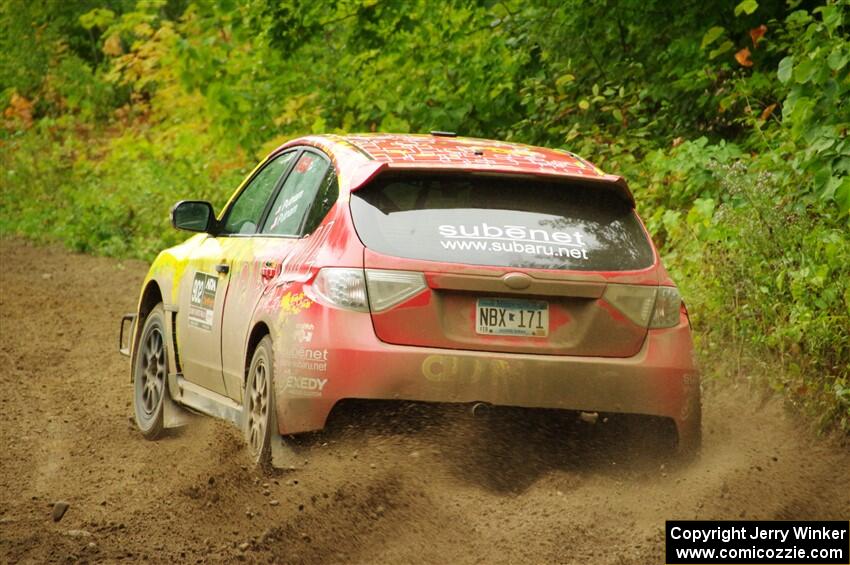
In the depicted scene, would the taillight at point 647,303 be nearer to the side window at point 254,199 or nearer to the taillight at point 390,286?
the taillight at point 390,286

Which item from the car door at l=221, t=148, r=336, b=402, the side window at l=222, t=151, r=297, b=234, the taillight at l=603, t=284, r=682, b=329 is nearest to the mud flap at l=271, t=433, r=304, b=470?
the car door at l=221, t=148, r=336, b=402

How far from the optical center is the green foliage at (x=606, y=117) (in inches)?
316

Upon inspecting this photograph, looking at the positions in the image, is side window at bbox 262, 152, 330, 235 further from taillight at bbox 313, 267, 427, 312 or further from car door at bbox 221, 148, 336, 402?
taillight at bbox 313, 267, 427, 312

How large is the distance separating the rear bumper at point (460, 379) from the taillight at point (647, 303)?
4.7 inches

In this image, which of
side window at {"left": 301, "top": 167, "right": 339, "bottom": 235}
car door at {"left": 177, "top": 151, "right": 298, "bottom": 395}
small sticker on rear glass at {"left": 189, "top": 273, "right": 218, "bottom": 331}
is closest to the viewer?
side window at {"left": 301, "top": 167, "right": 339, "bottom": 235}

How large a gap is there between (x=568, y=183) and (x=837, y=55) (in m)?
2.73

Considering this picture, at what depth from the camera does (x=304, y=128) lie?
51.9 feet

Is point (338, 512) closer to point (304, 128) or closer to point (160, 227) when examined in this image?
point (304, 128)

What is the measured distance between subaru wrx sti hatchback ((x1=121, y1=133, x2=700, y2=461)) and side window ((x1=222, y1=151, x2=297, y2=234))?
2.74ft

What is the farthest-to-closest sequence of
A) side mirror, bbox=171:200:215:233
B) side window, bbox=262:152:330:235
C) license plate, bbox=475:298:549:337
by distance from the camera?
side mirror, bbox=171:200:215:233 < side window, bbox=262:152:330:235 < license plate, bbox=475:298:549:337

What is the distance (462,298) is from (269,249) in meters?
1.33

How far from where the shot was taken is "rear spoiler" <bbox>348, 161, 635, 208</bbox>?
5742mm

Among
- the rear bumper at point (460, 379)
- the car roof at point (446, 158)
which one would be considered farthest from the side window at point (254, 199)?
the rear bumper at point (460, 379)

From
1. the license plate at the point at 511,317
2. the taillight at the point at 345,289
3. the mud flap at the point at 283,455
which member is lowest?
the mud flap at the point at 283,455
